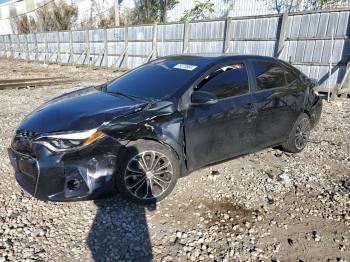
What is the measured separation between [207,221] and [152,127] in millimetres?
1142

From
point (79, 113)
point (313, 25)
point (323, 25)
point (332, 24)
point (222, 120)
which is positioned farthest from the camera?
point (313, 25)

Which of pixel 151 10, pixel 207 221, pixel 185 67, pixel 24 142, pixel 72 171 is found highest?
pixel 151 10

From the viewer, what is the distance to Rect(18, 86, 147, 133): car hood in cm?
301

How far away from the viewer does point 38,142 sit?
114 inches

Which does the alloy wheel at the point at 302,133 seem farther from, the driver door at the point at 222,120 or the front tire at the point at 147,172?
the front tire at the point at 147,172

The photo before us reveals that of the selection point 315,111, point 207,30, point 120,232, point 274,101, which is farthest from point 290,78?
point 207,30

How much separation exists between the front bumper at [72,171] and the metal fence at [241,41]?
371 centimetres

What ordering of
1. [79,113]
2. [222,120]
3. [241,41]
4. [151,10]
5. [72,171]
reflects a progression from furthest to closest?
[151,10]
[241,41]
[222,120]
[79,113]
[72,171]

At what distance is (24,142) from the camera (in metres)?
3.06

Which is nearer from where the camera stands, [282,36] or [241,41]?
[282,36]

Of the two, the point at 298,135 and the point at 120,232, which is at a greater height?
the point at 298,135

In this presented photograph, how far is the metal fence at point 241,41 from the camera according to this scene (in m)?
9.82

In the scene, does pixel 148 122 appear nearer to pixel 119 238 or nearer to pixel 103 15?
pixel 119 238

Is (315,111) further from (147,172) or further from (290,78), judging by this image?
(147,172)
